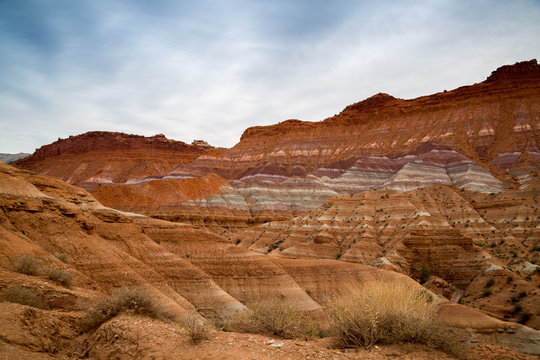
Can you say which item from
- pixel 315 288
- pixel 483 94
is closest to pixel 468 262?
pixel 315 288

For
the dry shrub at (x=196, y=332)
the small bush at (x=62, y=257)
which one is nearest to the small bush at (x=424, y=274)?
the small bush at (x=62, y=257)

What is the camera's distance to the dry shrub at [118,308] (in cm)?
1165

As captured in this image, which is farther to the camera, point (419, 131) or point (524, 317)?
point (419, 131)

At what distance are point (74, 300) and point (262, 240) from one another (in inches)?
1858

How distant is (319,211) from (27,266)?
50.8 m

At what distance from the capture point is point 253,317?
12.9m

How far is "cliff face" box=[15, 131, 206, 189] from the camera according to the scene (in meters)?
122

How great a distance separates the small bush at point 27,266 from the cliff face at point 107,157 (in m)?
104

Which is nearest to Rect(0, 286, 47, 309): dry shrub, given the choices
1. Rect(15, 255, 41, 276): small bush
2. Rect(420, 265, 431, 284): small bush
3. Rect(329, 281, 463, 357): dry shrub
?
Rect(15, 255, 41, 276): small bush

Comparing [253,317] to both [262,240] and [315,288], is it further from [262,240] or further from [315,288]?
[262,240]

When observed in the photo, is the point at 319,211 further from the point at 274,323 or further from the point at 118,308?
the point at 118,308

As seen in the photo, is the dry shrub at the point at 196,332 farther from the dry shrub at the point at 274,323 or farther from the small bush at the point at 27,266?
the small bush at the point at 27,266

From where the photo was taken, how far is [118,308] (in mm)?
11945

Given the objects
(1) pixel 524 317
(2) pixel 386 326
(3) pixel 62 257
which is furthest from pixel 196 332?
(1) pixel 524 317
